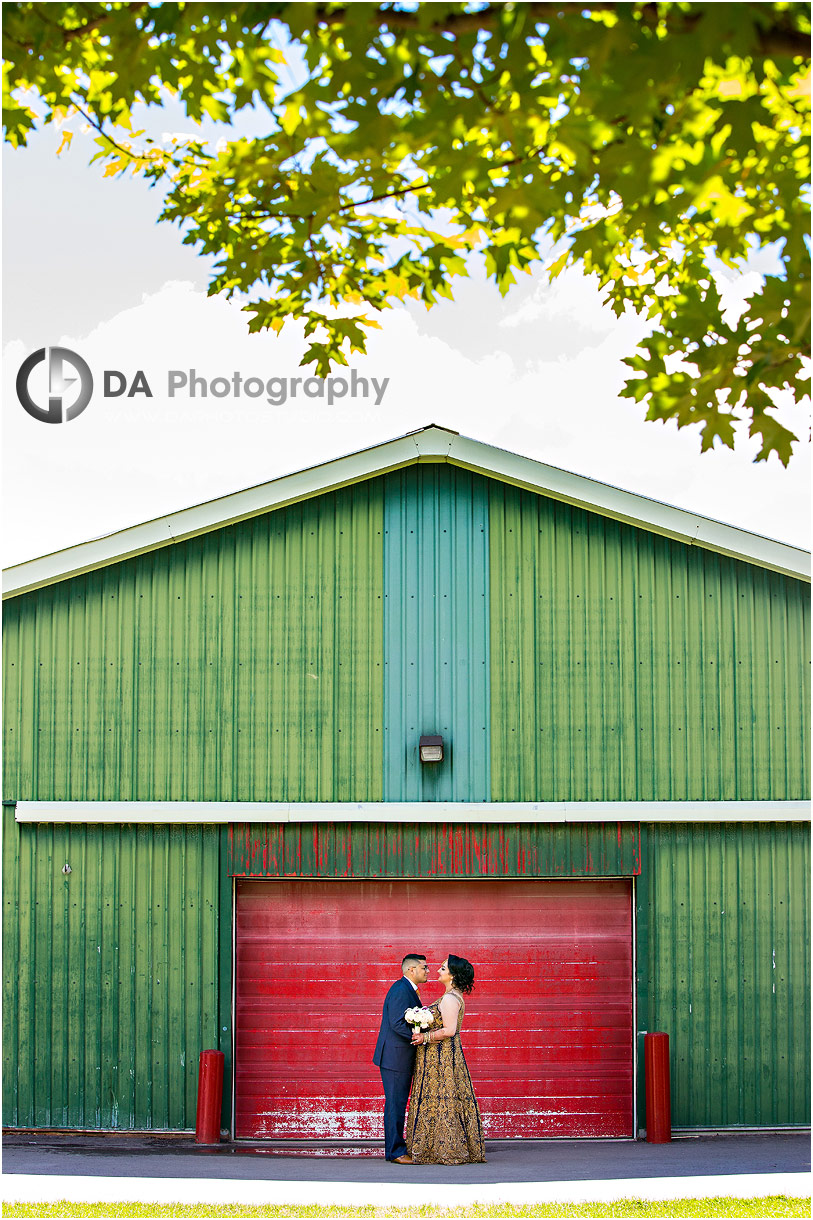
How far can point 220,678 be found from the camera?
1084 centimetres

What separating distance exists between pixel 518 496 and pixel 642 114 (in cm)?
664

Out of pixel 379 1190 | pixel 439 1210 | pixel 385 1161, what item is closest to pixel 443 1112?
pixel 385 1161

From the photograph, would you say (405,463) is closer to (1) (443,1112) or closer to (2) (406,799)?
(2) (406,799)

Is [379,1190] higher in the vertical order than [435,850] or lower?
lower

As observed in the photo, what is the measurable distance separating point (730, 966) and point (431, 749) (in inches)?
136

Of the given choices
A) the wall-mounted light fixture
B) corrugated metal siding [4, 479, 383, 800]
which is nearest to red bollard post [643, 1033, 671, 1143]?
the wall-mounted light fixture

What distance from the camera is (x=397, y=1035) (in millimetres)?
9203

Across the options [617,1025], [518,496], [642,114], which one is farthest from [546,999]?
[642,114]

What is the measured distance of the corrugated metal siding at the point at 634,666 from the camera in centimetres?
1070

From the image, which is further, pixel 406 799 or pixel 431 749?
pixel 406 799

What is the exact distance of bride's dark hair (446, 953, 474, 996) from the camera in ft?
30.7

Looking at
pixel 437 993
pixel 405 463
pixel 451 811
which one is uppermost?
pixel 405 463

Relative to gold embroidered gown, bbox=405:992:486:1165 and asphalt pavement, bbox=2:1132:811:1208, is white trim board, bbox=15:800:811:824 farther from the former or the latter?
asphalt pavement, bbox=2:1132:811:1208

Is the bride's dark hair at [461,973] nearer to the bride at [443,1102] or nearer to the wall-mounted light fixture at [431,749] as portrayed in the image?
the bride at [443,1102]
